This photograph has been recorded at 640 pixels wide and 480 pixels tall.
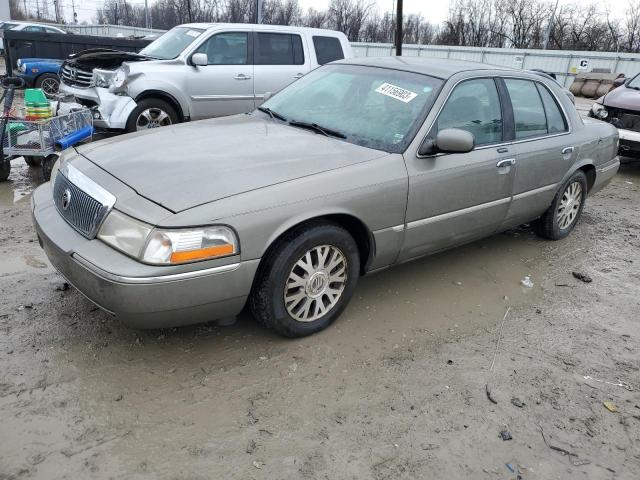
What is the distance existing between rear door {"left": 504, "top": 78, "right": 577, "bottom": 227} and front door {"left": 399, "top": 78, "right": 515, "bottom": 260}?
18 cm

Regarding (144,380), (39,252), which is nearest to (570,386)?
(144,380)

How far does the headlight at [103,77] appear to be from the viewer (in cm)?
772

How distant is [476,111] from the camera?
4074 mm

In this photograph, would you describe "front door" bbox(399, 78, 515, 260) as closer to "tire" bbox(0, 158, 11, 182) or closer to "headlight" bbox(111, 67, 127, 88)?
"tire" bbox(0, 158, 11, 182)

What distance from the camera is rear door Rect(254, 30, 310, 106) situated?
8.58 m

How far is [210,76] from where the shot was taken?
8.16m

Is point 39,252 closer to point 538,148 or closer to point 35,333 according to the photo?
point 35,333

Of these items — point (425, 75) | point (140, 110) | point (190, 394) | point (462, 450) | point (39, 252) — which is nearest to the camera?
point (462, 450)

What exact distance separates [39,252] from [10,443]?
227 cm

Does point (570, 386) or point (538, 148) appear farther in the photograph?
point (538, 148)

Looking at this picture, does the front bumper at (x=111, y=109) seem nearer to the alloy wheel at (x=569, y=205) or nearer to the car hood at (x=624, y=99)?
the alloy wheel at (x=569, y=205)

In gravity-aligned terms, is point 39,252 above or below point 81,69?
below

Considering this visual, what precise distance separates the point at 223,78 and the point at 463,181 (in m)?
5.43

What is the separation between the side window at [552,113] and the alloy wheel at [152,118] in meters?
5.17
